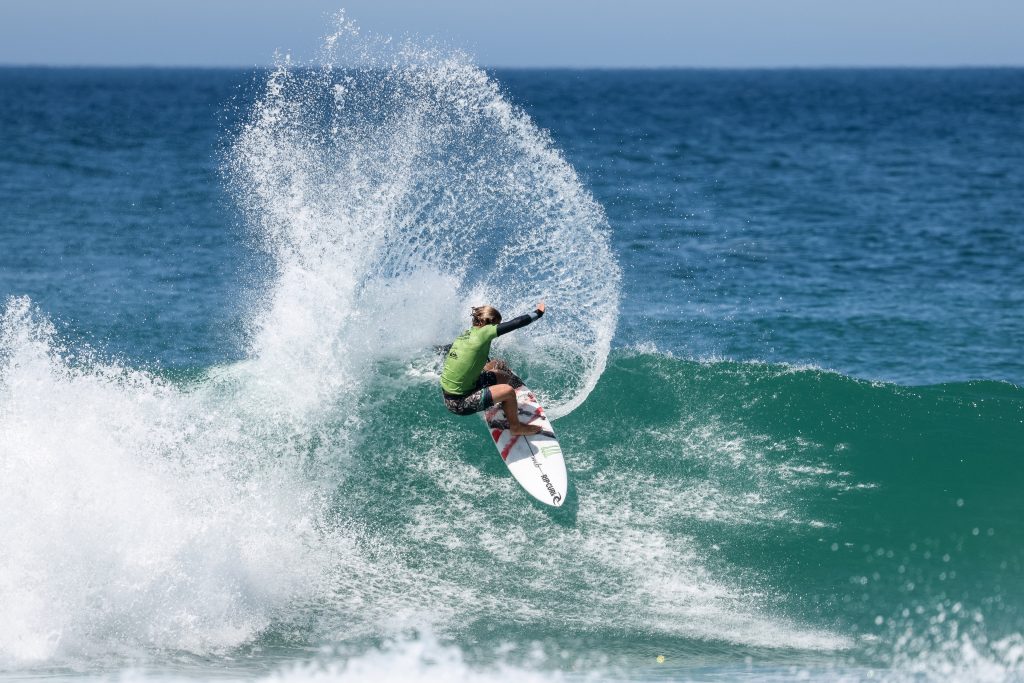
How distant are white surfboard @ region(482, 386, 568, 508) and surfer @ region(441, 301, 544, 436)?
173 mm

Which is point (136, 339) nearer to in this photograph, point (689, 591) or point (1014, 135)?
point (689, 591)

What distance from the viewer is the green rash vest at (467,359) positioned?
1234cm

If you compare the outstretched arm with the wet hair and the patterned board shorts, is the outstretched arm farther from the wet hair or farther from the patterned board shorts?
the patterned board shorts

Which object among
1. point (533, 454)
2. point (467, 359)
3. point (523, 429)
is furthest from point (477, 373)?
point (533, 454)

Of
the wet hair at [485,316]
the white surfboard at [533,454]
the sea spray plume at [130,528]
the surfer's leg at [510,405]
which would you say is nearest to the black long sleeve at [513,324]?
the wet hair at [485,316]

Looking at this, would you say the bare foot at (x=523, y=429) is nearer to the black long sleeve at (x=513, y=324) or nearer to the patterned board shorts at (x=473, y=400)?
the patterned board shorts at (x=473, y=400)

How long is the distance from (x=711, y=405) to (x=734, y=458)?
4.10 ft

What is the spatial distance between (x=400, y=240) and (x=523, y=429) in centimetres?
527

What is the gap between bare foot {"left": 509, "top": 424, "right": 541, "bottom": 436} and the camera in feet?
41.9

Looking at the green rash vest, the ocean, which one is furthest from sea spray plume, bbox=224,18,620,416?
the green rash vest

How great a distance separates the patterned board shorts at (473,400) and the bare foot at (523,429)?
1.44 feet

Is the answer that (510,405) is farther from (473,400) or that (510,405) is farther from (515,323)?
(515,323)

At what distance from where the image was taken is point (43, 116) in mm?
67688

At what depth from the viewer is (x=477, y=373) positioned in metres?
12.5
